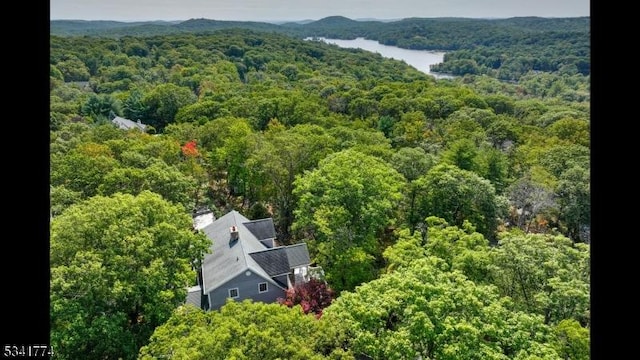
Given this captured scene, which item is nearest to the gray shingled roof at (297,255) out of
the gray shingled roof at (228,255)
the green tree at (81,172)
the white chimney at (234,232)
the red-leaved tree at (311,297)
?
the gray shingled roof at (228,255)

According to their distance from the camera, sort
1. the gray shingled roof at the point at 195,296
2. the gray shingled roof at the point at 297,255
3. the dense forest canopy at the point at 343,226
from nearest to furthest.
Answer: the dense forest canopy at the point at 343,226 → the gray shingled roof at the point at 195,296 → the gray shingled roof at the point at 297,255

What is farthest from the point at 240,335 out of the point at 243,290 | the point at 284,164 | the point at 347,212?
the point at 284,164

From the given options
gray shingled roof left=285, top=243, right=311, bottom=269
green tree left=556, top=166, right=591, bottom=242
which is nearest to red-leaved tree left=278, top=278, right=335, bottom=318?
gray shingled roof left=285, top=243, right=311, bottom=269

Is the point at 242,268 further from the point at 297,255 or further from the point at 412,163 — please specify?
the point at 412,163

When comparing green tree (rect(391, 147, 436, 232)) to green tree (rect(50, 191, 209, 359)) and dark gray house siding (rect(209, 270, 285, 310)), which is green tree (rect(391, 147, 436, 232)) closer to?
dark gray house siding (rect(209, 270, 285, 310))

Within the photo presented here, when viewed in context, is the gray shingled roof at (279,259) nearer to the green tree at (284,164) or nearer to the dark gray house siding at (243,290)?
the dark gray house siding at (243,290)

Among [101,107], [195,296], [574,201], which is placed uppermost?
[101,107]
